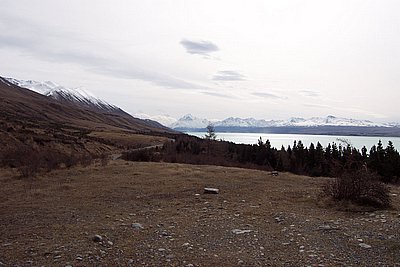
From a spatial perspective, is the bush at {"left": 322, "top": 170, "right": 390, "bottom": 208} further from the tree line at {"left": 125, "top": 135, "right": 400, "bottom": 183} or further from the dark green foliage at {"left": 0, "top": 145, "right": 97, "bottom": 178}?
the tree line at {"left": 125, "top": 135, "right": 400, "bottom": 183}

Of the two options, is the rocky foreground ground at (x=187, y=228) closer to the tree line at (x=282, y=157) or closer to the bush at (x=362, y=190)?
the bush at (x=362, y=190)

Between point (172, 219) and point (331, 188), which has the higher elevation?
point (331, 188)

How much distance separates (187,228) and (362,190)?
6.13 meters

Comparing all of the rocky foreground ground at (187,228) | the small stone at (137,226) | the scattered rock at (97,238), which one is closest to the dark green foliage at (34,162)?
the rocky foreground ground at (187,228)

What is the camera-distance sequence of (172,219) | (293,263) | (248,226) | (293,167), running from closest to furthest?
(293,263), (248,226), (172,219), (293,167)

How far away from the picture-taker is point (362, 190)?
473 inches

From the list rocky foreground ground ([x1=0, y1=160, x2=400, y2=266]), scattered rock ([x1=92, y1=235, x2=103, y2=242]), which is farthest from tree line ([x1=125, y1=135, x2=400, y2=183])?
scattered rock ([x1=92, y1=235, x2=103, y2=242])

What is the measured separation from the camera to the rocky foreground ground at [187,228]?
7191 millimetres

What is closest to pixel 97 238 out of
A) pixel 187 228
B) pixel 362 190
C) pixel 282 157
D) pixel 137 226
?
pixel 137 226

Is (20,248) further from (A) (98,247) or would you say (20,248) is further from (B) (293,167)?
(B) (293,167)

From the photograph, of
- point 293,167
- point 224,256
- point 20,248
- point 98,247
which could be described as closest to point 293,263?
point 224,256

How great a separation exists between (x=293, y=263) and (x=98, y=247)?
13.0 ft

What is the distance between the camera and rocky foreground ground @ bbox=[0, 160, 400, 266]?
7191 mm

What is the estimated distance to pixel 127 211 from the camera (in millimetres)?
11703
